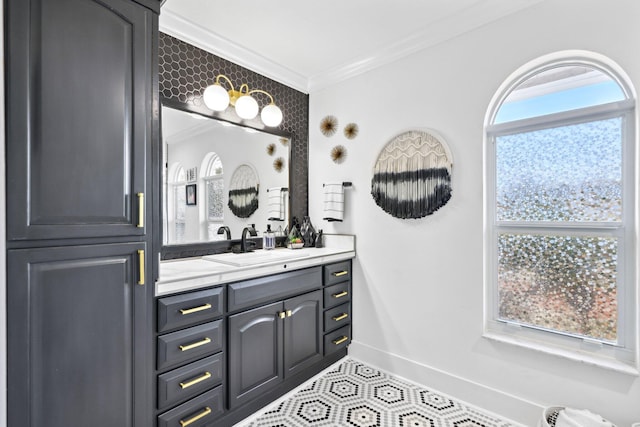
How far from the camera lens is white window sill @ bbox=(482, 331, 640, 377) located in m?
1.62

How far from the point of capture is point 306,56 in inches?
104

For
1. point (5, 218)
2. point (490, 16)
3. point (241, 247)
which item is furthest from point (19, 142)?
point (490, 16)

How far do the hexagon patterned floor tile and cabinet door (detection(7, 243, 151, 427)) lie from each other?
918mm

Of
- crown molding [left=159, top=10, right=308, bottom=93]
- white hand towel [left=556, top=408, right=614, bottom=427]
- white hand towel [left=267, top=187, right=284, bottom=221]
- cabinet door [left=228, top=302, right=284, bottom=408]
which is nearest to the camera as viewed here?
white hand towel [left=556, top=408, right=614, bottom=427]

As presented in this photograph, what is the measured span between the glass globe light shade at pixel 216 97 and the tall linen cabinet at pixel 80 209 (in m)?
0.80

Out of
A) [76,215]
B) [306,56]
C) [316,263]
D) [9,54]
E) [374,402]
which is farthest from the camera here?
[306,56]

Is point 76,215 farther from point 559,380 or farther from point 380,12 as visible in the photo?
point 559,380

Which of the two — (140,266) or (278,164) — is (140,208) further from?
(278,164)

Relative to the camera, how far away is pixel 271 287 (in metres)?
2.10

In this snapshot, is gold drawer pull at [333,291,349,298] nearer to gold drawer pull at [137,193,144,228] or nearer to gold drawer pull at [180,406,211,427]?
gold drawer pull at [180,406,211,427]

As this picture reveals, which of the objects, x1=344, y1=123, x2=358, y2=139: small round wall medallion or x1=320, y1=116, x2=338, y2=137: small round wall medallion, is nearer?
x1=344, y1=123, x2=358, y2=139: small round wall medallion

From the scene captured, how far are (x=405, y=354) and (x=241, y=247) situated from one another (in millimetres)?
1534

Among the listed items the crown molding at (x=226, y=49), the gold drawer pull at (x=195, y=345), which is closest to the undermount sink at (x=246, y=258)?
the gold drawer pull at (x=195, y=345)

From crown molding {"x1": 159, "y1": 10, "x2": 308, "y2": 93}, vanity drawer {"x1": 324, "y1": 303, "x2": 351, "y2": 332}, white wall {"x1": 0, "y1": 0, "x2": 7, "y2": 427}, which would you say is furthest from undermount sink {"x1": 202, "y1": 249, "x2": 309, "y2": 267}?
crown molding {"x1": 159, "y1": 10, "x2": 308, "y2": 93}
